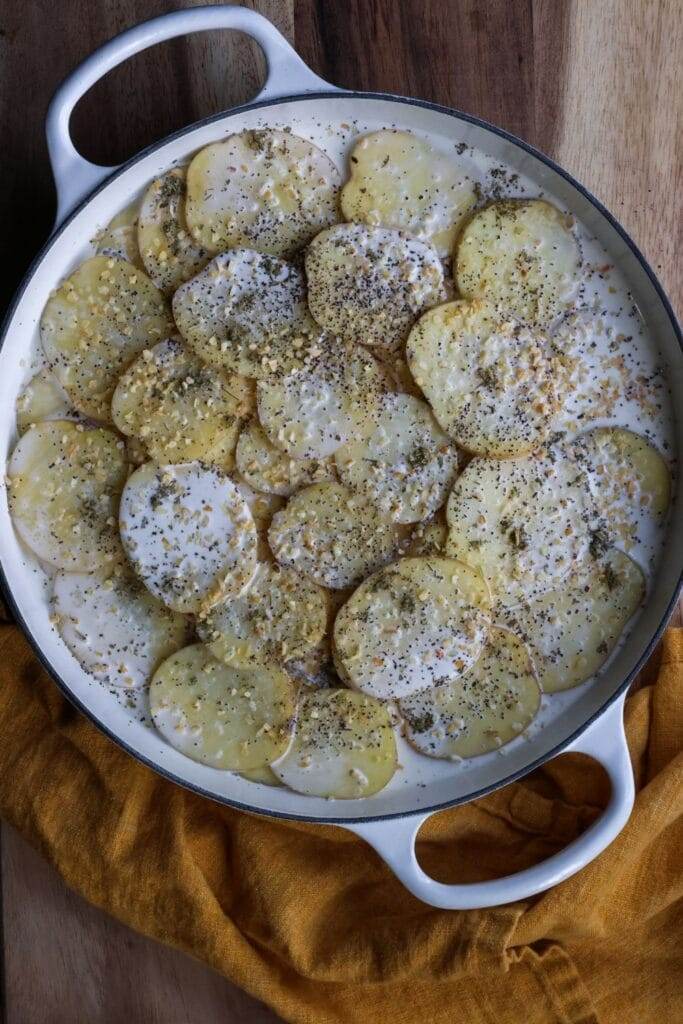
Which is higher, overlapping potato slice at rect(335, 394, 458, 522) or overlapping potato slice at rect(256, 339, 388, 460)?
overlapping potato slice at rect(256, 339, 388, 460)

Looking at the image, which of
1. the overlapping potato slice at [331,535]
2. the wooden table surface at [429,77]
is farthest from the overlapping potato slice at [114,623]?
the wooden table surface at [429,77]

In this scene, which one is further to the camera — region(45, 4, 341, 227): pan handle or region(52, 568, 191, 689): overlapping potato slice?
region(52, 568, 191, 689): overlapping potato slice

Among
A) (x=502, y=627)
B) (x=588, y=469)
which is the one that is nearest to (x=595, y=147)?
(x=588, y=469)

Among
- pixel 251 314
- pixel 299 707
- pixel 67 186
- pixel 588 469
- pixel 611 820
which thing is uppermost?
pixel 67 186

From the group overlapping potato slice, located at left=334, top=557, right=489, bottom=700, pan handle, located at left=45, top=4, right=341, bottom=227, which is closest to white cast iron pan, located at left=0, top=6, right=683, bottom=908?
pan handle, located at left=45, top=4, right=341, bottom=227

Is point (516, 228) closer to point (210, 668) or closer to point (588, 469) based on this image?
point (588, 469)

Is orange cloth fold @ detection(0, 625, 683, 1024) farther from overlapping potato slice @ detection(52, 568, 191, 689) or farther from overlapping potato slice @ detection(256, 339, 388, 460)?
overlapping potato slice @ detection(256, 339, 388, 460)

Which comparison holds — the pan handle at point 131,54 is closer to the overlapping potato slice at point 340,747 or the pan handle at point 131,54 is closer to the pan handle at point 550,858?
the overlapping potato slice at point 340,747

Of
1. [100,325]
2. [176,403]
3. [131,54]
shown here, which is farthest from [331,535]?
[131,54]
